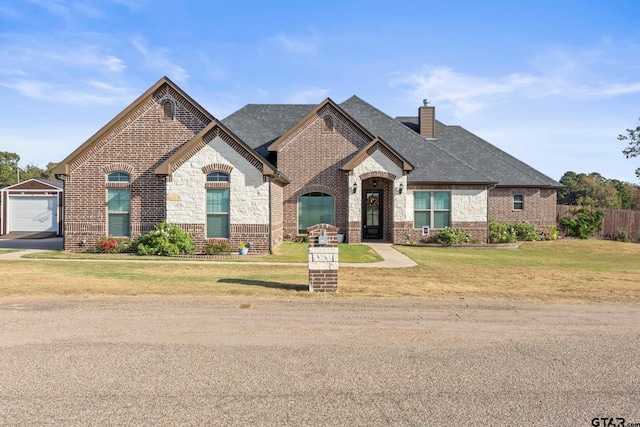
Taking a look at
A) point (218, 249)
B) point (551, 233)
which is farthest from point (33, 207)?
point (551, 233)

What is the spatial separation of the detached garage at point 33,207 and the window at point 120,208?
1437cm

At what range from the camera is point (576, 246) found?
2330 centimetres

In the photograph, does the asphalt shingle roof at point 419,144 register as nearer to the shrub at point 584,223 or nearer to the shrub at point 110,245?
the shrub at point 584,223

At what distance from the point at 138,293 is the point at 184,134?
Result: 33.7ft

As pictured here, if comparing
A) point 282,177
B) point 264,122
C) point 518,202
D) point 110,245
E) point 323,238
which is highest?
point 264,122

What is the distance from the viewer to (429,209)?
23.5 meters

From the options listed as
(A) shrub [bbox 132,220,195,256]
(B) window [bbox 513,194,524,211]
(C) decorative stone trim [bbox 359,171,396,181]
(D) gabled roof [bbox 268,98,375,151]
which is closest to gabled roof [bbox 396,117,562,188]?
(B) window [bbox 513,194,524,211]

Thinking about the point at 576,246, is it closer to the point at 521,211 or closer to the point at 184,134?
the point at 521,211

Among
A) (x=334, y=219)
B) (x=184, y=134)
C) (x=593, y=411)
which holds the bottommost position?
(x=593, y=411)

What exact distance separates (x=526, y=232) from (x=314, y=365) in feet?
78.5

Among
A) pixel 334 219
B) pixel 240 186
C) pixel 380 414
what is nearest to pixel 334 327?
pixel 380 414

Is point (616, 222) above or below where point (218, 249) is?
above

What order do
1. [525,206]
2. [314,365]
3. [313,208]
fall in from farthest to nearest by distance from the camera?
[525,206] → [313,208] → [314,365]

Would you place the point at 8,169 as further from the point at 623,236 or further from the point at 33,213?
the point at 623,236
